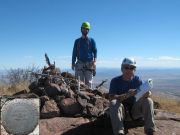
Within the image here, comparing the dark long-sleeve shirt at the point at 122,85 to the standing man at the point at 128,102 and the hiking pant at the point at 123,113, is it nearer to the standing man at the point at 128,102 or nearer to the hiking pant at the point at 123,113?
the standing man at the point at 128,102

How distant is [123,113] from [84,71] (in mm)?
3677

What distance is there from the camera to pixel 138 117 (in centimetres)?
870

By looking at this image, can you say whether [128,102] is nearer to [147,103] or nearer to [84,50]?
[147,103]

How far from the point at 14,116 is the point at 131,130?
2586mm

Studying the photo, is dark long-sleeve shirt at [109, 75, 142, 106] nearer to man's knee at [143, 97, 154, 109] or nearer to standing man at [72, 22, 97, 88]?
man's knee at [143, 97, 154, 109]

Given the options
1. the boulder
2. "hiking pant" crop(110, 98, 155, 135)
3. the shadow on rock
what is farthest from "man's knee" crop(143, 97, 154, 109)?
the boulder

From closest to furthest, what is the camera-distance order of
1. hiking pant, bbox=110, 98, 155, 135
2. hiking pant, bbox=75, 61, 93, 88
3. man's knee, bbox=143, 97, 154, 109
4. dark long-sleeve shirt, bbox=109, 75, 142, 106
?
hiking pant, bbox=110, 98, 155, 135
man's knee, bbox=143, 97, 154, 109
dark long-sleeve shirt, bbox=109, 75, 142, 106
hiking pant, bbox=75, 61, 93, 88

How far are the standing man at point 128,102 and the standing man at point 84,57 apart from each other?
10.4 feet

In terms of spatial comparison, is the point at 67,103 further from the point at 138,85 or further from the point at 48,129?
the point at 138,85

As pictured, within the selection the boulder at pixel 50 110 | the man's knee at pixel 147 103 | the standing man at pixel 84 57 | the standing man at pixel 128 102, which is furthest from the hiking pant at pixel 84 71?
the man's knee at pixel 147 103

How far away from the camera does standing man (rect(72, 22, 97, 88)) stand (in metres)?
11.6

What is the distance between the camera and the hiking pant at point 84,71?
11.8 metres

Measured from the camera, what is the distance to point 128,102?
28.5 ft

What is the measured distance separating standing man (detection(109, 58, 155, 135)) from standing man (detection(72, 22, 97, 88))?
316 cm
